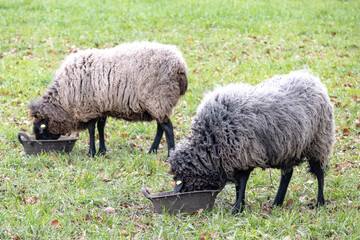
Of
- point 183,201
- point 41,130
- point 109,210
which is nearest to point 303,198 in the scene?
point 183,201

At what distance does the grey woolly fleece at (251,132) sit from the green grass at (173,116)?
53 cm

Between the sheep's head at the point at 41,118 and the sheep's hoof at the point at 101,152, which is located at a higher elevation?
the sheep's head at the point at 41,118

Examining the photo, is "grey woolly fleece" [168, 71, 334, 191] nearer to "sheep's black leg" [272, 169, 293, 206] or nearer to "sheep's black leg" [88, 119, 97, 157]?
"sheep's black leg" [272, 169, 293, 206]

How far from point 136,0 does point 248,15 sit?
4.42 m

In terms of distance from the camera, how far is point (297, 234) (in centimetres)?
406

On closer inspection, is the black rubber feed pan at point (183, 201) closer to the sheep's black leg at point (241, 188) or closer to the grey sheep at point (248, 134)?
the grey sheep at point (248, 134)

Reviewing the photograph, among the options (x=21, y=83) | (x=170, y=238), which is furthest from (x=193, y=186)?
(x=21, y=83)

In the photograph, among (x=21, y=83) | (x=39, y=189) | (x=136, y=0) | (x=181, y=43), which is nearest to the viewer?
(x=39, y=189)

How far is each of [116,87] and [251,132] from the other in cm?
250

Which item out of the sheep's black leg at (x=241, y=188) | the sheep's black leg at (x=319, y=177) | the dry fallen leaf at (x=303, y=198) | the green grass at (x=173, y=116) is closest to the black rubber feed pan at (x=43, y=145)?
the green grass at (x=173, y=116)

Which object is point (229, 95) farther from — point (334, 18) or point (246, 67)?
point (334, 18)

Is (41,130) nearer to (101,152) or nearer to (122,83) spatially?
(101,152)

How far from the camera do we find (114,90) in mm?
6094

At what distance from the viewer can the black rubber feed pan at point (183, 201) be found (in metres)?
4.39
